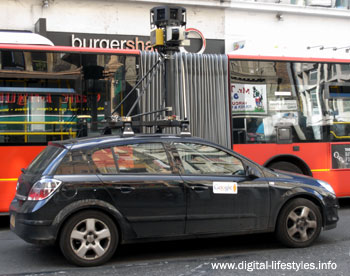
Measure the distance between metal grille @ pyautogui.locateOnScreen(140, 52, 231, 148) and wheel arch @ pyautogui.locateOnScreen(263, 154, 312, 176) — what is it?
0.89 meters

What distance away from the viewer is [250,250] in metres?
6.23

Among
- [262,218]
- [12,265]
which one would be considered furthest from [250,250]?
[12,265]

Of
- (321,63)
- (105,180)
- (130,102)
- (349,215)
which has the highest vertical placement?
(321,63)

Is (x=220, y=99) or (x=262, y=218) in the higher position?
(x=220, y=99)

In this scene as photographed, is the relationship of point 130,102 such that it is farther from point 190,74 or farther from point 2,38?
point 2,38

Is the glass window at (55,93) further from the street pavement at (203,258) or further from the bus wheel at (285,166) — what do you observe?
the bus wheel at (285,166)

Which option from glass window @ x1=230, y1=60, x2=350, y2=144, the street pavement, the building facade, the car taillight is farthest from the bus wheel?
the building facade

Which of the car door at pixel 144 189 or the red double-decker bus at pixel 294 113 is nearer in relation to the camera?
the car door at pixel 144 189

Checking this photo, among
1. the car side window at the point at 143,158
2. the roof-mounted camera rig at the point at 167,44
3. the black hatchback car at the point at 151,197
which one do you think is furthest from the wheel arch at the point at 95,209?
the roof-mounted camera rig at the point at 167,44

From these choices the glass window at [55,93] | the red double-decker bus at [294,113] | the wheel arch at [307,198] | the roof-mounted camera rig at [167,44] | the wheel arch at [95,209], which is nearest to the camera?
the wheel arch at [95,209]

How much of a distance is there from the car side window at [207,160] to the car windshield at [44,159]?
4.85ft

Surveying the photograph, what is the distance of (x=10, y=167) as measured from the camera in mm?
7566

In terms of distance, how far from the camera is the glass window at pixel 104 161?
5562 millimetres

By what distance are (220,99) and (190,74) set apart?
0.74m
